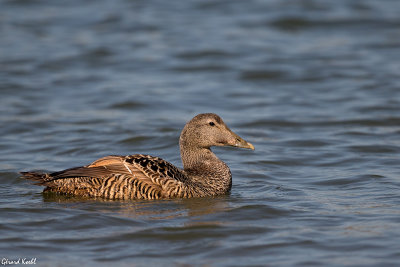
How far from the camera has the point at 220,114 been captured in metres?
13.4

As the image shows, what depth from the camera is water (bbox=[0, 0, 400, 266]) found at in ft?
23.1

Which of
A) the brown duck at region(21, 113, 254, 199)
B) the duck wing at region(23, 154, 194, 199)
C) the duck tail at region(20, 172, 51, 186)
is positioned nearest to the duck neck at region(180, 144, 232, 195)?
the brown duck at region(21, 113, 254, 199)

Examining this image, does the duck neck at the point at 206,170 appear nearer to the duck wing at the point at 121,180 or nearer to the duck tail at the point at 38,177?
the duck wing at the point at 121,180

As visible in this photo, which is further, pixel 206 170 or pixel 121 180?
pixel 206 170

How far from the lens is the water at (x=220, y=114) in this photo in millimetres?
7047

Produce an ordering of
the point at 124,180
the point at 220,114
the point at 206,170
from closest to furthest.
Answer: the point at 124,180 → the point at 206,170 → the point at 220,114

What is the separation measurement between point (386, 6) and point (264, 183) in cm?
1371

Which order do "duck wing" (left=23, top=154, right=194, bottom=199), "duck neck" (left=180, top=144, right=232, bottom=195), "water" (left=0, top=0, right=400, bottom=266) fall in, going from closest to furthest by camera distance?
"water" (left=0, top=0, right=400, bottom=266) → "duck wing" (left=23, top=154, right=194, bottom=199) → "duck neck" (left=180, top=144, right=232, bottom=195)

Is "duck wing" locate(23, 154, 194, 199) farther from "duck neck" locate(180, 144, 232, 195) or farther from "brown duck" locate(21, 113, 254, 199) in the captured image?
"duck neck" locate(180, 144, 232, 195)

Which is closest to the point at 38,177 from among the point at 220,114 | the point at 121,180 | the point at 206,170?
the point at 121,180

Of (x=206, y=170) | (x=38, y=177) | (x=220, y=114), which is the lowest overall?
(x=206, y=170)

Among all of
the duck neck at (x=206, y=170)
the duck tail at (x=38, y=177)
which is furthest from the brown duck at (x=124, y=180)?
the duck neck at (x=206, y=170)

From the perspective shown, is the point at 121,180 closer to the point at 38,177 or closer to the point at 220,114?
the point at 38,177

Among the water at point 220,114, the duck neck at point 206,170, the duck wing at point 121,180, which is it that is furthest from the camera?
the duck neck at point 206,170
